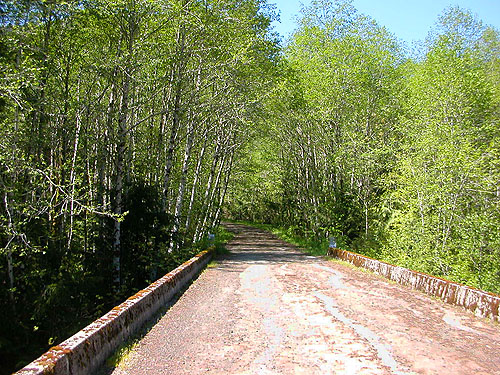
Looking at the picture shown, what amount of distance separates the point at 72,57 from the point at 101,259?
5.72 m

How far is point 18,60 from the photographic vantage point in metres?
8.17

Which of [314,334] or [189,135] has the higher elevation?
[189,135]

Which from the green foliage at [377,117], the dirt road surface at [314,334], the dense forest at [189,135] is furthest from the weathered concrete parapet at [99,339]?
the green foliage at [377,117]

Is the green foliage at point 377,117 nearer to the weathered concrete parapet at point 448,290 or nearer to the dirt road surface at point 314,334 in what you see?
the weathered concrete parapet at point 448,290

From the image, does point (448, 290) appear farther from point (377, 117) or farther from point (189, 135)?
point (377, 117)

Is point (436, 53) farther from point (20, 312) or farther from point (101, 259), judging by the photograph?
point (20, 312)

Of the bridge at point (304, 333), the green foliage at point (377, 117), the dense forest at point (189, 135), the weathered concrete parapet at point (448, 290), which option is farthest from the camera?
the green foliage at point (377, 117)

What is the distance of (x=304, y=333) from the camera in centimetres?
621

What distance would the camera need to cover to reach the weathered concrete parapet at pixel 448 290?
23.9 ft

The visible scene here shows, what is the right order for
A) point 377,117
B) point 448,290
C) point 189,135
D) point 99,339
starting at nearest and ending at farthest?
point 99,339 → point 448,290 → point 189,135 → point 377,117

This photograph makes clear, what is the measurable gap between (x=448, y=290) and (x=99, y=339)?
22.7ft

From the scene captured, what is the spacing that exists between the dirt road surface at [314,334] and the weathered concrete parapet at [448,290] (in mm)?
202

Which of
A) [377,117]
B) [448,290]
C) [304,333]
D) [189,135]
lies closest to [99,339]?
[304,333]

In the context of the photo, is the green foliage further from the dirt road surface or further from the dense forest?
the dirt road surface
